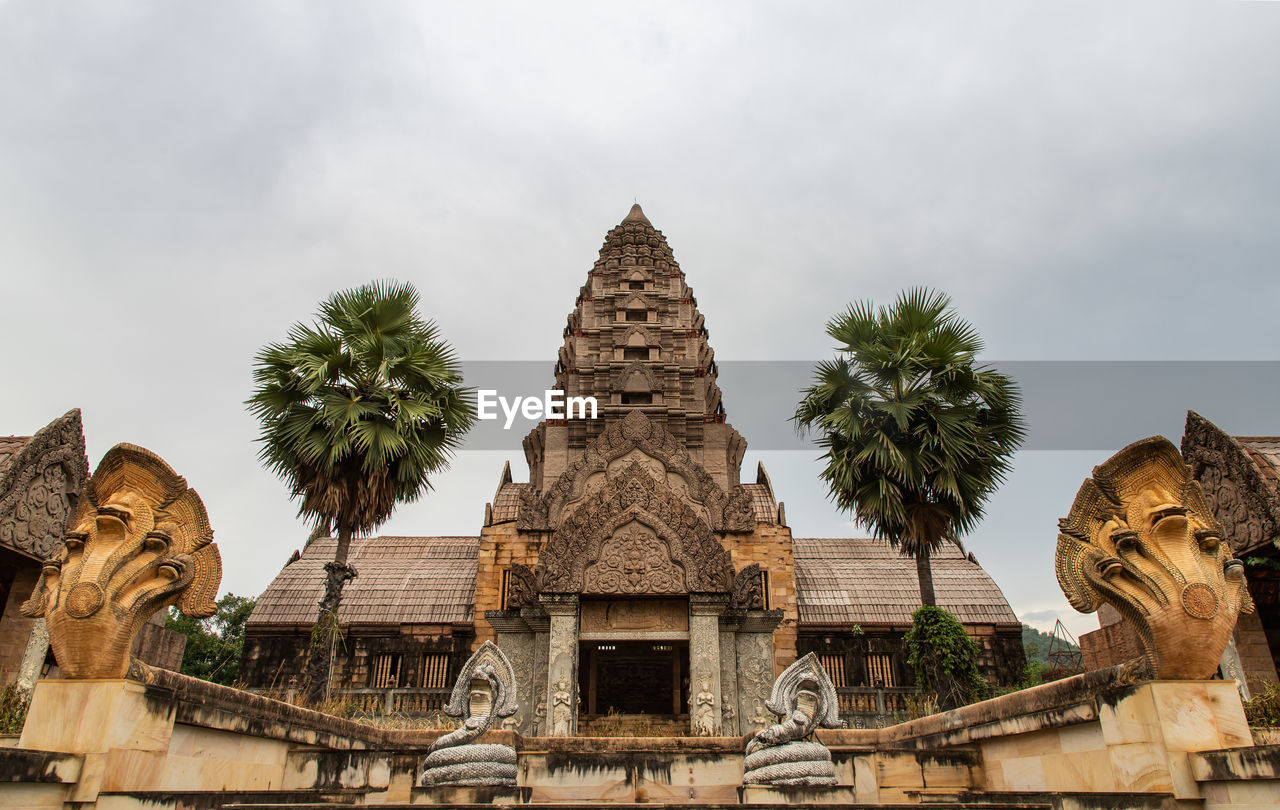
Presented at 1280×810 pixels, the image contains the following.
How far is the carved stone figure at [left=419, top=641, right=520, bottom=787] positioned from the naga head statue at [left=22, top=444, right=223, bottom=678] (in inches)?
90.1

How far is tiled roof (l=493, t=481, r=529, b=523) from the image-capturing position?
20016 mm

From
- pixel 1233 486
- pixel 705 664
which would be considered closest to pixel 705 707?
pixel 705 664

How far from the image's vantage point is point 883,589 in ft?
66.7

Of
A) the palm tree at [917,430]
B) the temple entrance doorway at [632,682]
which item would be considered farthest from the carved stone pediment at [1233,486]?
the temple entrance doorway at [632,682]

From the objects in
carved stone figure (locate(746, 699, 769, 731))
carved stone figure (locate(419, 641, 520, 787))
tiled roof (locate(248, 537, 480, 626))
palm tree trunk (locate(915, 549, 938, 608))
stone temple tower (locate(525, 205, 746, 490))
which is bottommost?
carved stone figure (locate(419, 641, 520, 787))

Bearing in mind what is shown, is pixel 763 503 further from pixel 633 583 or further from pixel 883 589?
pixel 633 583

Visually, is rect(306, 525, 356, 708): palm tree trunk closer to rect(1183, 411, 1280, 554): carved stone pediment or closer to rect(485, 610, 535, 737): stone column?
rect(485, 610, 535, 737): stone column

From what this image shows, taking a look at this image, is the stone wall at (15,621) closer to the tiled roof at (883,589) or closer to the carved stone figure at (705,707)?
the carved stone figure at (705,707)

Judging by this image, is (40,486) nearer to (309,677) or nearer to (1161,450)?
(309,677)

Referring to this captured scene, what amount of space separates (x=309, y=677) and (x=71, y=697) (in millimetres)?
7319

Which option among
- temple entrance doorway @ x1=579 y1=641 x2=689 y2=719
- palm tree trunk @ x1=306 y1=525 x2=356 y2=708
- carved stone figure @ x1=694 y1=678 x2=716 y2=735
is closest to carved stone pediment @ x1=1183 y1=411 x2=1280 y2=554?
carved stone figure @ x1=694 y1=678 x2=716 y2=735

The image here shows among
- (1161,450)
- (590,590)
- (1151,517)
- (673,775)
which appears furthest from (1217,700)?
(590,590)

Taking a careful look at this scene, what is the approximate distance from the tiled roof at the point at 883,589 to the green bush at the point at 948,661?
263 inches

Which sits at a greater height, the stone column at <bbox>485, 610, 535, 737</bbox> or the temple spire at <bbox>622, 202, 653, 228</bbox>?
the temple spire at <bbox>622, 202, 653, 228</bbox>
